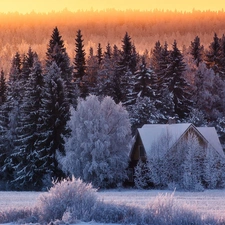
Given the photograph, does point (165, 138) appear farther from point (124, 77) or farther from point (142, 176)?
point (124, 77)

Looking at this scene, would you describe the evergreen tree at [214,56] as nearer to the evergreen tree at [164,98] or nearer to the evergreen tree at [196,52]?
the evergreen tree at [196,52]

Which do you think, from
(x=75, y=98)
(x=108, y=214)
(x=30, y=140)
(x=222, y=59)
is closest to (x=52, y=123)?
(x=30, y=140)

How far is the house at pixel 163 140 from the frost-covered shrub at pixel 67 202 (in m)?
30.7

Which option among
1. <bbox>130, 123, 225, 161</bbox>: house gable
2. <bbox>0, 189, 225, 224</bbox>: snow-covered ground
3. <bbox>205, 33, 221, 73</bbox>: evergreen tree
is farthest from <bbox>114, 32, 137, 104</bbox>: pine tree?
<bbox>0, 189, 225, 224</bbox>: snow-covered ground

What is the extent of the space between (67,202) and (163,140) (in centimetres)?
3252

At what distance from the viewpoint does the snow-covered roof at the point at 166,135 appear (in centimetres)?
4953

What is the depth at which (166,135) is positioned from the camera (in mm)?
50281

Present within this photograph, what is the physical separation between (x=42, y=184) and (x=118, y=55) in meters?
43.7

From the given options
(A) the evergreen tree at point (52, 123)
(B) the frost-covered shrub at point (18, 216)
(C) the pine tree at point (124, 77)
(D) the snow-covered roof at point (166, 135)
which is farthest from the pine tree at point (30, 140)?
(B) the frost-covered shrub at point (18, 216)

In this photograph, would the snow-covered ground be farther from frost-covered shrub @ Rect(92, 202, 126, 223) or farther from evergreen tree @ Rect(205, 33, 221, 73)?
evergreen tree @ Rect(205, 33, 221, 73)

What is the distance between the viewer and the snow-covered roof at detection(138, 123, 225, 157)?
49.5 metres

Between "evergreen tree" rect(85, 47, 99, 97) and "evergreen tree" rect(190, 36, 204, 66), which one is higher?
"evergreen tree" rect(190, 36, 204, 66)

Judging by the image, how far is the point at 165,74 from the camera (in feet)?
252

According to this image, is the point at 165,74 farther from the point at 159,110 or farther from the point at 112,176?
the point at 112,176
